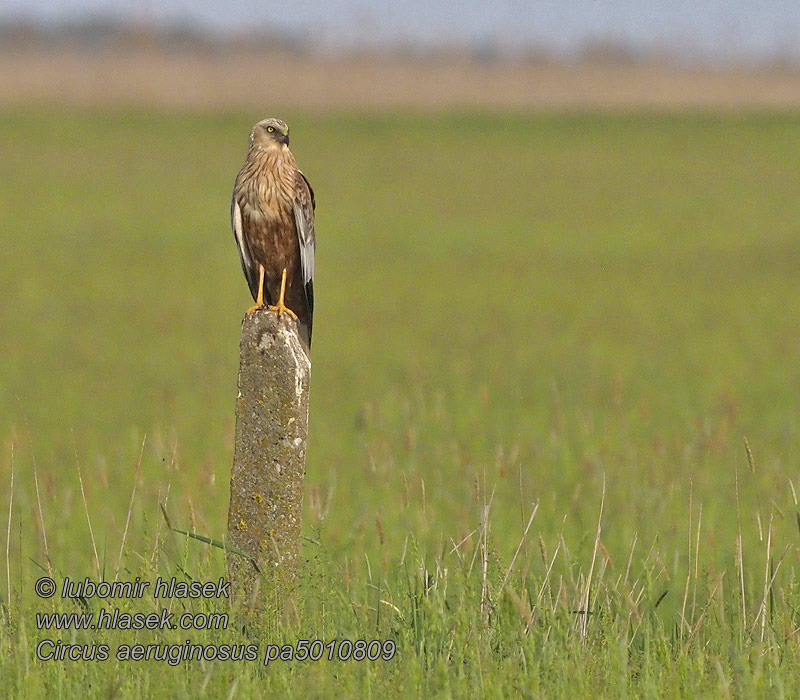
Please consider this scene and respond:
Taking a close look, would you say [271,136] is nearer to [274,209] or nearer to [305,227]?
[274,209]

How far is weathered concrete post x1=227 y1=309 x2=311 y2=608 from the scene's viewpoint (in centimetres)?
387

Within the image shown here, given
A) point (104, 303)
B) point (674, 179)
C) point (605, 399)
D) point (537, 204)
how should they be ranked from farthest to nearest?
point (674, 179) < point (537, 204) < point (104, 303) < point (605, 399)

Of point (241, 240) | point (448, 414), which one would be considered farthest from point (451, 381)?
point (241, 240)

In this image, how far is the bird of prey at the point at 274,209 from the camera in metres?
5.67

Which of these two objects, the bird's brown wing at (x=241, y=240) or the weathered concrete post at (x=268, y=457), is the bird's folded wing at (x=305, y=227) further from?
the weathered concrete post at (x=268, y=457)

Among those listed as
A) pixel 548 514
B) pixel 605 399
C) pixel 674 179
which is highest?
pixel 674 179

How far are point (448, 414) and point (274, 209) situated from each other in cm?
449

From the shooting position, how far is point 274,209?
18.7 ft

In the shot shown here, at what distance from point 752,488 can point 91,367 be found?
273 inches

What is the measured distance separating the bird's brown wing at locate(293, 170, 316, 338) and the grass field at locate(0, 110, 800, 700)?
74 centimetres

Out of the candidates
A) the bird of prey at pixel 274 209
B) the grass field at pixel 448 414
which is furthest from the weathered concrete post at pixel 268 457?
the bird of prey at pixel 274 209

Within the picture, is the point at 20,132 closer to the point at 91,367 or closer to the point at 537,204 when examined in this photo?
the point at 537,204

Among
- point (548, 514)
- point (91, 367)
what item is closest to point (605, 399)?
point (548, 514)

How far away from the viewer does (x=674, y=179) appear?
1328 inches
